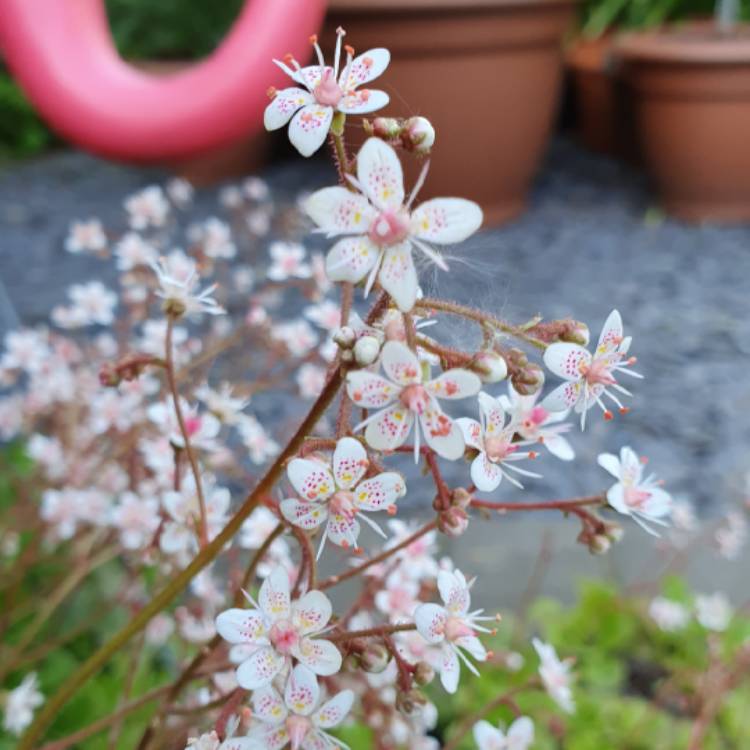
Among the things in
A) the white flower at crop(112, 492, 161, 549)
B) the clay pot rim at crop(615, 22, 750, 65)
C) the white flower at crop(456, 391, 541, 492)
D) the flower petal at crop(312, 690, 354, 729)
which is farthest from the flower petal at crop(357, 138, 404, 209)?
the clay pot rim at crop(615, 22, 750, 65)

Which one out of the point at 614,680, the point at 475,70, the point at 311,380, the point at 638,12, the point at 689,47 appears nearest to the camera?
the point at 311,380

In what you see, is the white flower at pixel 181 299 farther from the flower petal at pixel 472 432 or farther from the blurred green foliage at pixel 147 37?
the blurred green foliage at pixel 147 37

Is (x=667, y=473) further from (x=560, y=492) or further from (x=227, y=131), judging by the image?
(x=227, y=131)

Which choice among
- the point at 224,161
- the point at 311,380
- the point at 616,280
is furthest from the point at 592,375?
the point at 224,161

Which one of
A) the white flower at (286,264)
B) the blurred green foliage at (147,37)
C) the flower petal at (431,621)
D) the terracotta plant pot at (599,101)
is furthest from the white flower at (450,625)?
the blurred green foliage at (147,37)

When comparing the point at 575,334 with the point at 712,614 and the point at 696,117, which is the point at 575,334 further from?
the point at 696,117

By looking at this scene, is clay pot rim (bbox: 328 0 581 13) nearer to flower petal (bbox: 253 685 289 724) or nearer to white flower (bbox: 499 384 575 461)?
white flower (bbox: 499 384 575 461)
